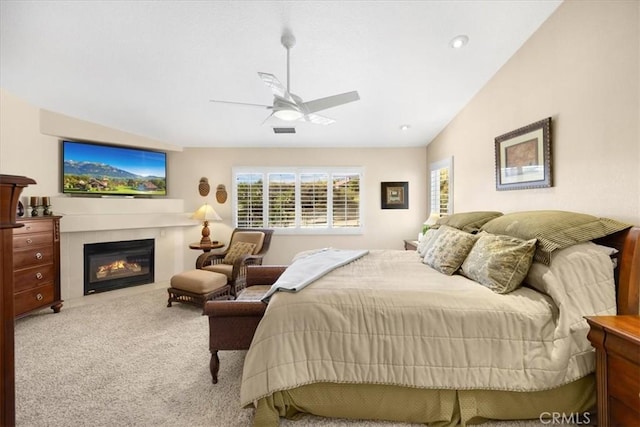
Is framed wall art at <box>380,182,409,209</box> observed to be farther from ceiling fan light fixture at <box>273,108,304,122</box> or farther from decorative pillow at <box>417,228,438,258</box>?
ceiling fan light fixture at <box>273,108,304,122</box>

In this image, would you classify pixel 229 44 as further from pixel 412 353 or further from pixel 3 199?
pixel 412 353

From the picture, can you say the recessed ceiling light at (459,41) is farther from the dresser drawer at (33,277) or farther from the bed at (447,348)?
the dresser drawer at (33,277)

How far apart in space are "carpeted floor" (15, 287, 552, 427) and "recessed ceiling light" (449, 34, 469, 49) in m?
3.14

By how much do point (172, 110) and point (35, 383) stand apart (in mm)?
3321

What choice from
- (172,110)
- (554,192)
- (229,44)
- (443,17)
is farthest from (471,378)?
(172,110)

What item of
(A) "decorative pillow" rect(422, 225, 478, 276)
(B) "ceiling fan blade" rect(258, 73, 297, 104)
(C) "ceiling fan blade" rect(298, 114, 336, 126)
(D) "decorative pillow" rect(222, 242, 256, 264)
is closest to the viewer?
(B) "ceiling fan blade" rect(258, 73, 297, 104)

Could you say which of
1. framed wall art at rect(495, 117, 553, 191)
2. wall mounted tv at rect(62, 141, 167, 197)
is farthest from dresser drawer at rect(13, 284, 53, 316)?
framed wall art at rect(495, 117, 553, 191)

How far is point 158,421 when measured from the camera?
170 cm

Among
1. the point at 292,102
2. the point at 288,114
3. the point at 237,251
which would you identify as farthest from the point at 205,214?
the point at 292,102

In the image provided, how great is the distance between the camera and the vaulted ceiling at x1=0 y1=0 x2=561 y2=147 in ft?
7.34

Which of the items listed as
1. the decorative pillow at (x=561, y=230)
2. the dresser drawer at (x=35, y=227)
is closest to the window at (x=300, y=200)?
the dresser drawer at (x=35, y=227)

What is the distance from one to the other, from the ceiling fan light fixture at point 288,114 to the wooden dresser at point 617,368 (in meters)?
2.51

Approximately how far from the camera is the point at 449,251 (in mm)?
2318

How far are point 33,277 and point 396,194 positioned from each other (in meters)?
5.44
